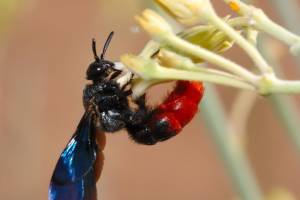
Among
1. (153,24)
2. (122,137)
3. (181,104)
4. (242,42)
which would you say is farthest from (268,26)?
(122,137)

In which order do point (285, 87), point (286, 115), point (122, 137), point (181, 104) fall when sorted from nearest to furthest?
point (285, 87) → point (181, 104) → point (286, 115) → point (122, 137)

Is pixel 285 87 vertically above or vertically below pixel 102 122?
below

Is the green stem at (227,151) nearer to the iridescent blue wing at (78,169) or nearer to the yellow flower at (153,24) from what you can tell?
the iridescent blue wing at (78,169)

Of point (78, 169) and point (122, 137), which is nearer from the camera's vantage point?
point (78, 169)

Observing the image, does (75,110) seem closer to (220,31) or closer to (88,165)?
(88,165)

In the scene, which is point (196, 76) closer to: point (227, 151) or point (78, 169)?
point (78, 169)

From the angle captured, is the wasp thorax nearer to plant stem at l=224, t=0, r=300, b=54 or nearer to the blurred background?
plant stem at l=224, t=0, r=300, b=54
